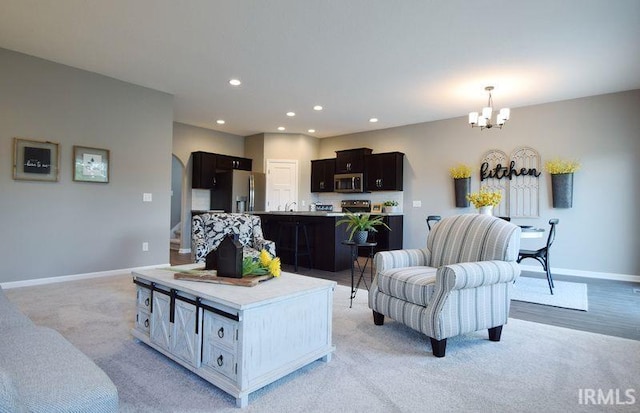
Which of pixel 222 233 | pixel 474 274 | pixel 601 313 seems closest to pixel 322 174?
pixel 222 233

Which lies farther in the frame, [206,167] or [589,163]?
[206,167]

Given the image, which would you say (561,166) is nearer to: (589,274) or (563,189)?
(563,189)

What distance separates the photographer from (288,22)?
3.26 meters

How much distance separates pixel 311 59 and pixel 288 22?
836 millimetres

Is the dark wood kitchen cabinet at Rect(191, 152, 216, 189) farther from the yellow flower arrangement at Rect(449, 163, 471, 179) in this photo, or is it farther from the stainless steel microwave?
the yellow flower arrangement at Rect(449, 163, 471, 179)

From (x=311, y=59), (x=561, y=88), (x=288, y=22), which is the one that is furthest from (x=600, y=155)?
(x=288, y=22)

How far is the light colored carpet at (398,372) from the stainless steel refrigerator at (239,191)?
453 cm

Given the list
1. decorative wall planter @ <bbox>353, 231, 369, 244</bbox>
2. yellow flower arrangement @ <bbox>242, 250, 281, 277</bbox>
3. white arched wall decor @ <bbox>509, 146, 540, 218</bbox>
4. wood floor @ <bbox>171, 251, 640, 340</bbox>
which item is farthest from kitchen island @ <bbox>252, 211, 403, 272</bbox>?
yellow flower arrangement @ <bbox>242, 250, 281, 277</bbox>

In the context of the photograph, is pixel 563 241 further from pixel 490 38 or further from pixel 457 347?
pixel 457 347

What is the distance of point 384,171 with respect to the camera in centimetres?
723

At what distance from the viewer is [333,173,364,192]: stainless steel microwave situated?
7.61 m

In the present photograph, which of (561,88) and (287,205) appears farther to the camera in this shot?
(287,205)

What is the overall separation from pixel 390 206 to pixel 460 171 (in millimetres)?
1509

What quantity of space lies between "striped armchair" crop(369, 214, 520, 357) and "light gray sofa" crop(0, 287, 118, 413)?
186cm
